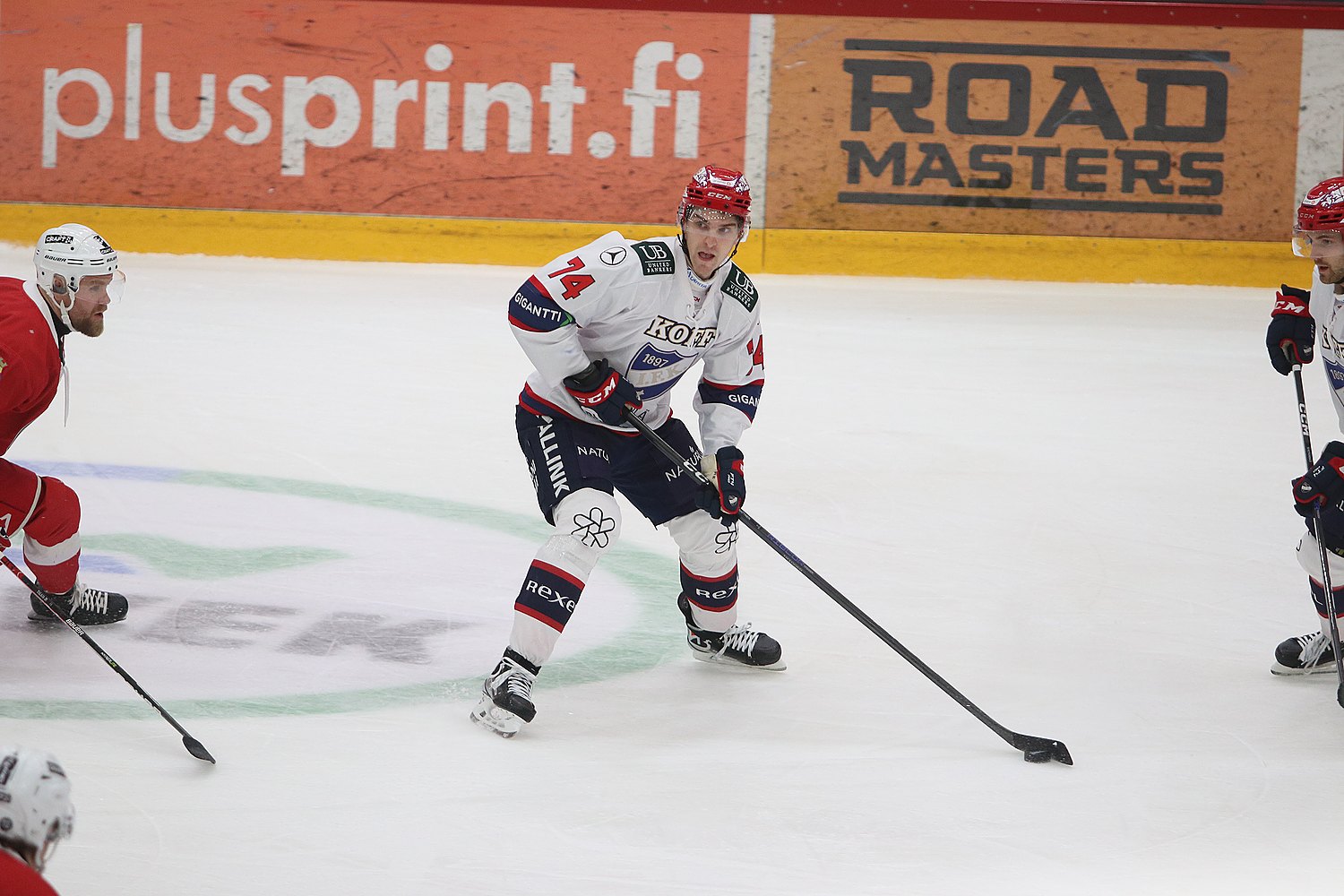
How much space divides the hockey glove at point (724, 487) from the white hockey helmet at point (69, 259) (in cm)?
126

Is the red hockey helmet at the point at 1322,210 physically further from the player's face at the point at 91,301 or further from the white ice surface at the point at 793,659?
the player's face at the point at 91,301

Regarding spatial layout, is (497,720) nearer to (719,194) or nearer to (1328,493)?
(719,194)

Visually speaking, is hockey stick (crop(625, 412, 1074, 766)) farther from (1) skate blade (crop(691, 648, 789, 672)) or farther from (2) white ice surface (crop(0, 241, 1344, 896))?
(1) skate blade (crop(691, 648, 789, 672))

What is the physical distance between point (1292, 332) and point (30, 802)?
9.25ft

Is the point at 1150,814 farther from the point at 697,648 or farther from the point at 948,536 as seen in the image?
the point at 948,536

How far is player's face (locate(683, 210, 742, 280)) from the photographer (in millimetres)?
3070

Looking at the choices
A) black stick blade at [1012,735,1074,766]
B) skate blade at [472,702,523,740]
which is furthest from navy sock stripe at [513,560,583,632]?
black stick blade at [1012,735,1074,766]

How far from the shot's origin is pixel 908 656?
3053 mm

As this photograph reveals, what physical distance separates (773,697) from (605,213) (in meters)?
5.95

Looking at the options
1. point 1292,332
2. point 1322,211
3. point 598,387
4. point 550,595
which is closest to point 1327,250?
point 1322,211

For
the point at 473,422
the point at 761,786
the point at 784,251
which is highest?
the point at 784,251

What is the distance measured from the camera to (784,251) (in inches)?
Answer: 342

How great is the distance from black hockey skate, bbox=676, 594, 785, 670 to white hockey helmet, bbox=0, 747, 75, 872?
2028 mm

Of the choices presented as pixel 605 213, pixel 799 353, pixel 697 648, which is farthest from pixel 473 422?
pixel 605 213
